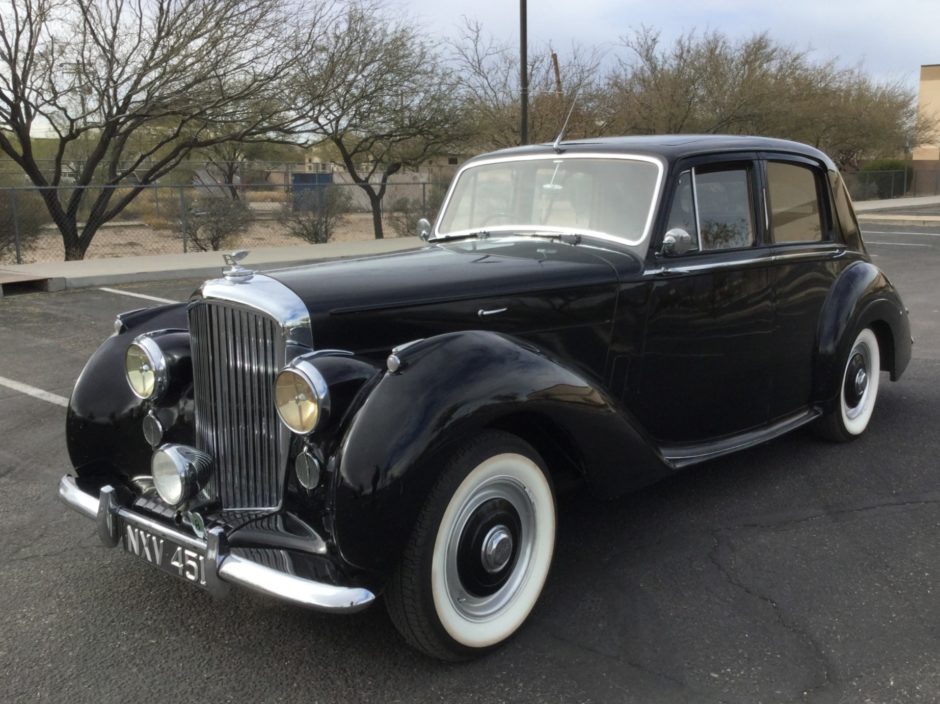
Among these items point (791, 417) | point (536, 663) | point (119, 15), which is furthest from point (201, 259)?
point (536, 663)

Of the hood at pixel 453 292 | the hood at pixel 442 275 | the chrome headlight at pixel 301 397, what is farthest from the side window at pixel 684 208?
the chrome headlight at pixel 301 397

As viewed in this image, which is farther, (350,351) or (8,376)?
(8,376)

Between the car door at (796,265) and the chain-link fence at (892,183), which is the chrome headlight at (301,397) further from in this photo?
the chain-link fence at (892,183)

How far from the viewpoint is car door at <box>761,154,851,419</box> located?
4125 millimetres

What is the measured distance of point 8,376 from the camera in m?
6.30

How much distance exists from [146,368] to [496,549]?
4.73 feet

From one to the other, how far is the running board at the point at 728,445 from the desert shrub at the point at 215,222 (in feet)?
45.6

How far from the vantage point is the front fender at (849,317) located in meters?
4.35

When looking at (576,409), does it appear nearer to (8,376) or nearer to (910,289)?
(8,376)

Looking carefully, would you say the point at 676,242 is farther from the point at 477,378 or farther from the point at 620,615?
the point at 620,615

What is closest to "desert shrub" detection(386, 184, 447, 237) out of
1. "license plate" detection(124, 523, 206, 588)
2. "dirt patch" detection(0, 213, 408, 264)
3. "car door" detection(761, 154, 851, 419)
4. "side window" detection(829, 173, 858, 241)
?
"dirt patch" detection(0, 213, 408, 264)

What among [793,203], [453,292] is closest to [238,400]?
[453,292]

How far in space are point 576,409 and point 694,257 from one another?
117cm

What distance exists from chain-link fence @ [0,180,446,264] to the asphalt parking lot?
1201 cm
